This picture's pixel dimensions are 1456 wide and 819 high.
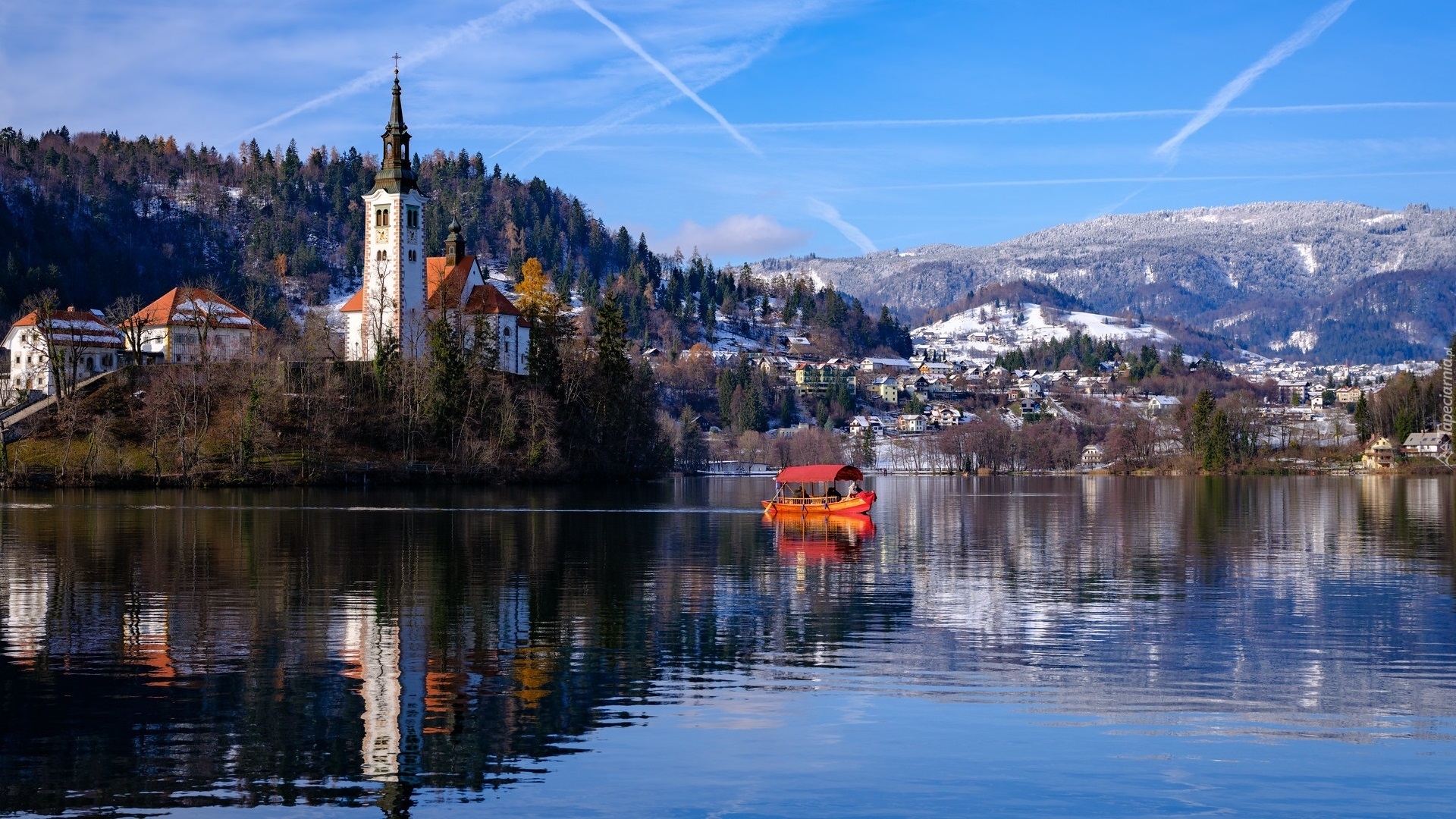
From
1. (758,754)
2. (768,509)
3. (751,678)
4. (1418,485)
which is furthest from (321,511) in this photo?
(1418,485)

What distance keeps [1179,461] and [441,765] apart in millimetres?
187494

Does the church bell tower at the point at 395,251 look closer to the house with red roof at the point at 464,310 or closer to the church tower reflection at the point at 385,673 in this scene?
the house with red roof at the point at 464,310

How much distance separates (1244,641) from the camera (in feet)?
97.6

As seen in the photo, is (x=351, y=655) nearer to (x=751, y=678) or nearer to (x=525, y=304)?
(x=751, y=678)

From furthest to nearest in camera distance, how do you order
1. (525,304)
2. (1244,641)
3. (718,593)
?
1. (525,304)
2. (718,593)
3. (1244,641)

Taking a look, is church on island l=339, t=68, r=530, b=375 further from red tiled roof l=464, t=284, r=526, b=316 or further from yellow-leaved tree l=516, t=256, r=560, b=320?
yellow-leaved tree l=516, t=256, r=560, b=320

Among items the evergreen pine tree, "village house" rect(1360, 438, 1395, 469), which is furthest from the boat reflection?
"village house" rect(1360, 438, 1395, 469)

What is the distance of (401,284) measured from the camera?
12962cm

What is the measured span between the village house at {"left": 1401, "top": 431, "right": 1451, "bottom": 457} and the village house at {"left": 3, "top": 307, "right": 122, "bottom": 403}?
16653 cm

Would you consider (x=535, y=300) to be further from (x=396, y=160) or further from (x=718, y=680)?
(x=718, y=680)

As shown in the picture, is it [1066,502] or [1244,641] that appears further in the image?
[1066,502]

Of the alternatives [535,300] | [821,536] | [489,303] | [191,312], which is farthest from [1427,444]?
[191,312]

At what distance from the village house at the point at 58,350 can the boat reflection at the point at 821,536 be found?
74.9 m

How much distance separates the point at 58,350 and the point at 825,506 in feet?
259
